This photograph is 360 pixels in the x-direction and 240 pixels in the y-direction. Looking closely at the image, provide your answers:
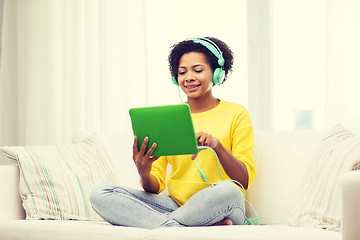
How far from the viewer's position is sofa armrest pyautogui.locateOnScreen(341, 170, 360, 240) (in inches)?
44.6

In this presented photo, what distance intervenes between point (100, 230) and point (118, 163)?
0.59m

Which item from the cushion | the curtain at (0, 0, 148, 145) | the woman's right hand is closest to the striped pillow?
the woman's right hand

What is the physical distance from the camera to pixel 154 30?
120 inches

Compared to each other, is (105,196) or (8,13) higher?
(8,13)

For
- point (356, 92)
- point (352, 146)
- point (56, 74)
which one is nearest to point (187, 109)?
point (352, 146)

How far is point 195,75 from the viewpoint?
6.15 ft

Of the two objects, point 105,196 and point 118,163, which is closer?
point 105,196

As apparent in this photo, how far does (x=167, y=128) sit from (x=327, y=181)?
0.57m

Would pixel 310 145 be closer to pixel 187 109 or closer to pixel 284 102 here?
pixel 187 109

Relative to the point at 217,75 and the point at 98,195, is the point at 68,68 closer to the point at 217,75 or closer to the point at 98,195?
the point at 217,75

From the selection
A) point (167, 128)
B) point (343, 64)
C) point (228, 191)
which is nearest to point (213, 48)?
point (167, 128)

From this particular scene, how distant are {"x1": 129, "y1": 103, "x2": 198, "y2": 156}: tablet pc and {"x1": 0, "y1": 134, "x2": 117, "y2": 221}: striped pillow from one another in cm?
49

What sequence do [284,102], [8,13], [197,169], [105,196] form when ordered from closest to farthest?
[105,196]
[197,169]
[284,102]
[8,13]

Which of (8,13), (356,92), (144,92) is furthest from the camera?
(8,13)
